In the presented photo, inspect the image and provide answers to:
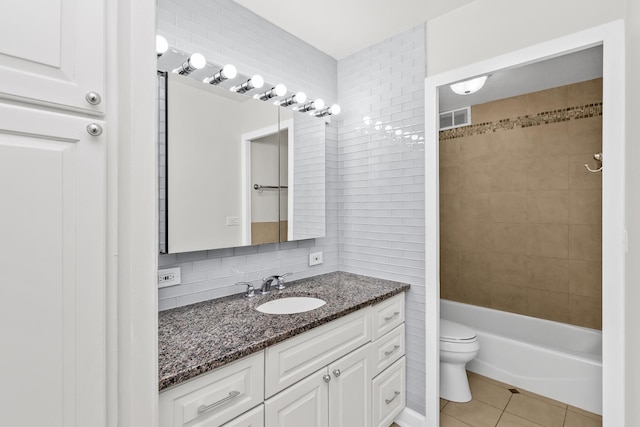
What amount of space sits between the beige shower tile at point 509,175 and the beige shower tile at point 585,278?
0.78m

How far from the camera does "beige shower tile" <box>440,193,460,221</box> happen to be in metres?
3.36

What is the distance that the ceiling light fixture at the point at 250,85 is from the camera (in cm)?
171

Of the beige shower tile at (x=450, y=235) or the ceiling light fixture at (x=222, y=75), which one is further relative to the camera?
the beige shower tile at (x=450, y=235)

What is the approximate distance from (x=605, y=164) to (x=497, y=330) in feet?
6.93

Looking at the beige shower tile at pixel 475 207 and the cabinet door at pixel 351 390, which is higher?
the beige shower tile at pixel 475 207

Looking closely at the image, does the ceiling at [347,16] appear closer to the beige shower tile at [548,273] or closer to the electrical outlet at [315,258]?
the electrical outlet at [315,258]

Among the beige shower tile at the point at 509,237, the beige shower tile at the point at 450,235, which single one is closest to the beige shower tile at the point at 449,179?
the beige shower tile at the point at 450,235

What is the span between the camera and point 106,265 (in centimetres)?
70

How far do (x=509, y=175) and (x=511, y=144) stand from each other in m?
0.29

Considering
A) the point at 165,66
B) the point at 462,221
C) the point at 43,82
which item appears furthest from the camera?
the point at 462,221

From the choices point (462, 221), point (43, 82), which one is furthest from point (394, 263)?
point (43, 82)

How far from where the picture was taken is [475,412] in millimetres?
2109

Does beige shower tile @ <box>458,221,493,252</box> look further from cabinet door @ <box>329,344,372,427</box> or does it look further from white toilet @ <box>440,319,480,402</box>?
cabinet door @ <box>329,344,372,427</box>

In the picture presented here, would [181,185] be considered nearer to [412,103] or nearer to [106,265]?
[106,265]
